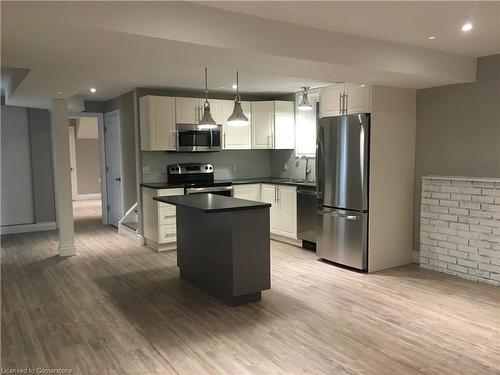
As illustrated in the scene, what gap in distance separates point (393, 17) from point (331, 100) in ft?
6.83

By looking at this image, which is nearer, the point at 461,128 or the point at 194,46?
the point at 194,46

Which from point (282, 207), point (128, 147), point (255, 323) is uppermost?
point (128, 147)

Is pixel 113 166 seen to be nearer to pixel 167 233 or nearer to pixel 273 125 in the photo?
pixel 167 233

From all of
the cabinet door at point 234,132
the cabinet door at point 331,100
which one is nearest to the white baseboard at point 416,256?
the cabinet door at point 331,100

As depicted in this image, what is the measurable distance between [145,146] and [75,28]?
374 centimetres

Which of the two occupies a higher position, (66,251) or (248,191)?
(248,191)

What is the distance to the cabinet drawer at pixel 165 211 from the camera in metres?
5.70

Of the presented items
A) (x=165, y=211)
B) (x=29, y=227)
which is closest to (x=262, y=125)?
(x=165, y=211)

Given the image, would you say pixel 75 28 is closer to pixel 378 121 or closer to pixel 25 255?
pixel 378 121

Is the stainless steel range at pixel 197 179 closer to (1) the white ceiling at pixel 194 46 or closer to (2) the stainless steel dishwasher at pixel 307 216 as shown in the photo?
(2) the stainless steel dishwasher at pixel 307 216

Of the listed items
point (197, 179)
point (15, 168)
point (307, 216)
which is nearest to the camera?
point (307, 216)

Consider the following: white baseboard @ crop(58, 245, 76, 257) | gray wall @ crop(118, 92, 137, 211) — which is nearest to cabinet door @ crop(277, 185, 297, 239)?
gray wall @ crop(118, 92, 137, 211)

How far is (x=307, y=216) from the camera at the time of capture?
18.6 feet

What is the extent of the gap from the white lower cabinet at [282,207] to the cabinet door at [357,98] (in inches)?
61.5
